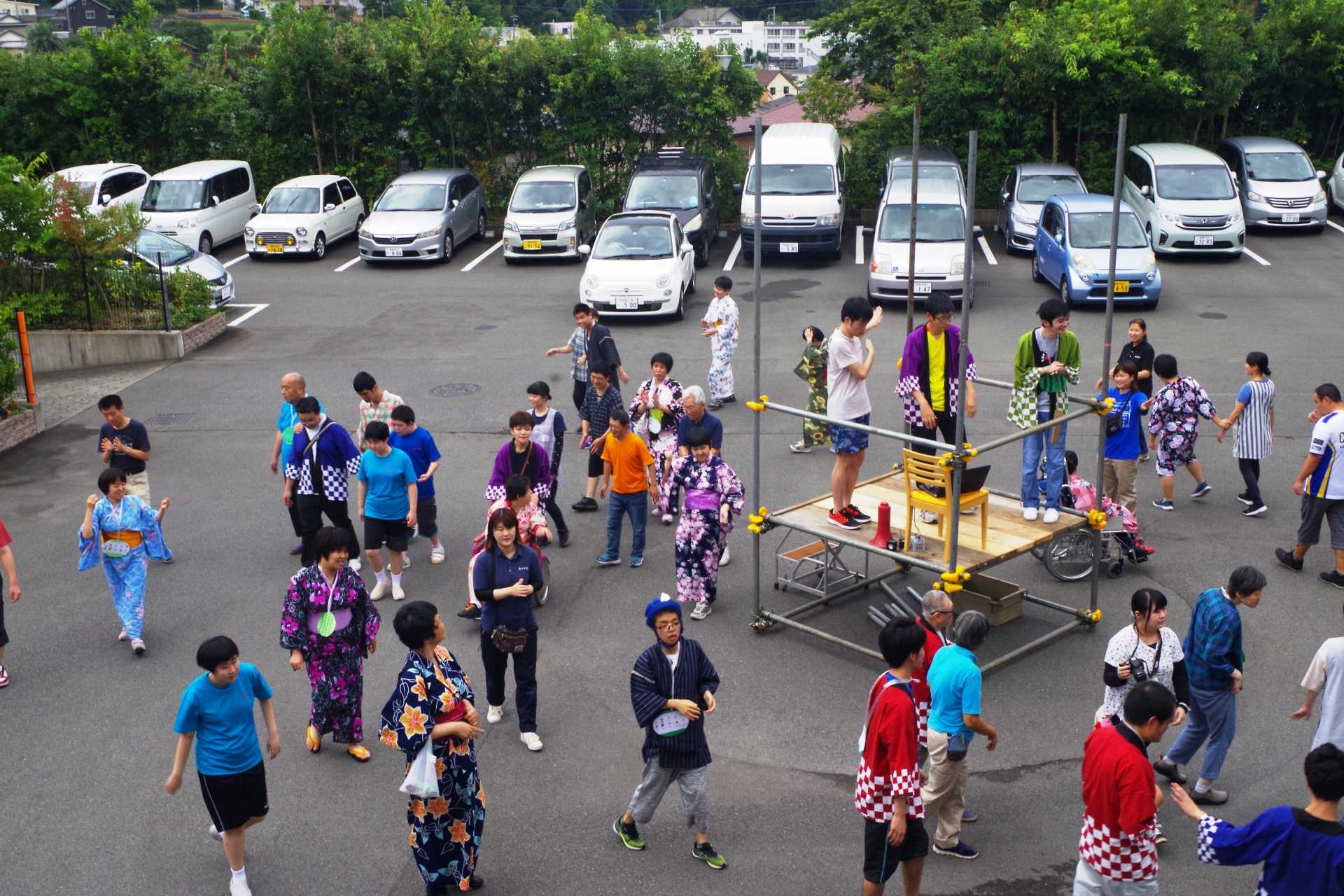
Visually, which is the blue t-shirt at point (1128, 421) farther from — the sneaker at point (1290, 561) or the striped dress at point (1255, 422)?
the sneaker at point (1290, 561)

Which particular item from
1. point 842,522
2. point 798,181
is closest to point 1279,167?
point 798,181

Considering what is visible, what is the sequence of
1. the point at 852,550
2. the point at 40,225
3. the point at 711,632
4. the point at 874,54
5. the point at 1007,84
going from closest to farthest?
the point at 711,632 < the point at 852,550 < the point at 40,225 < the point at 1007,84 < the point at 874,54

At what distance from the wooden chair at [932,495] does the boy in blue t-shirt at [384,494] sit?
153 inches

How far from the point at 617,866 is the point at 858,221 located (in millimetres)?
22642

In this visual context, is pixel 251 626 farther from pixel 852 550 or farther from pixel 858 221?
pixel 858 221

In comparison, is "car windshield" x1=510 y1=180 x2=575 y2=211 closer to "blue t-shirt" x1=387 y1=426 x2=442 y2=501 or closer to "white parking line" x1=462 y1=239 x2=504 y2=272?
"white parking line" x1=462 y1=239 x2=504 y2=272

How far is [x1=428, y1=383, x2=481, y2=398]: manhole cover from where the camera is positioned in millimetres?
16625

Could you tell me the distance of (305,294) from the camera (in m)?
22.9

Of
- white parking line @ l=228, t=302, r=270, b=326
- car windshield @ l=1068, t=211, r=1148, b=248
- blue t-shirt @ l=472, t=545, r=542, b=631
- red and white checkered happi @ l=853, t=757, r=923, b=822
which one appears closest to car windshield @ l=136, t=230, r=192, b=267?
white parking line @ l=228, t=302, r=270, b=326

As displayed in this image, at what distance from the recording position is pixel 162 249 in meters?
21.8

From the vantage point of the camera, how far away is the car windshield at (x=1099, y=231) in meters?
20.5

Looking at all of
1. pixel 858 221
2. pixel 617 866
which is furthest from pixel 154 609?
pixel 858 221

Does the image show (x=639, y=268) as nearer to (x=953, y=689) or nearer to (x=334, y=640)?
(x=334, y=640)

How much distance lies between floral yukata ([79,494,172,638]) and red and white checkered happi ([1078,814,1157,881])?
7107 mm
